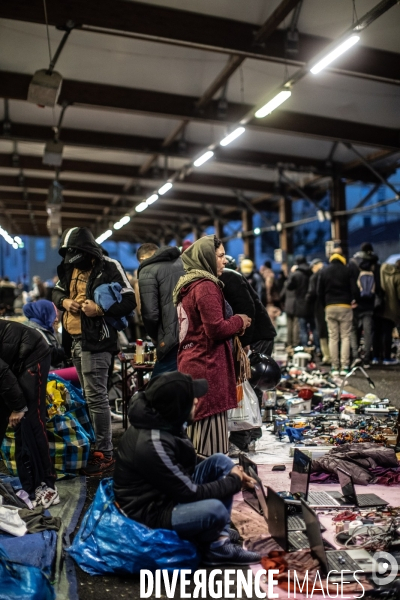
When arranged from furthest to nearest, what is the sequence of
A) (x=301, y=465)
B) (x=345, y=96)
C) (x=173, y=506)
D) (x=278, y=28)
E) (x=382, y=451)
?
(x=345, y=96)
(x=278, y=28)
(x=382, y=451)
(x=301, y=465)
(x=173, y=506)

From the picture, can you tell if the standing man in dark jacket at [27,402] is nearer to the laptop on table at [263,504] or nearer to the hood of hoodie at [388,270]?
the laptop on table at [263,504]

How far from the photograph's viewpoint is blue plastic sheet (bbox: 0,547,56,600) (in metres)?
2.47

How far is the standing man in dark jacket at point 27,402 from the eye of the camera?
3.54 m

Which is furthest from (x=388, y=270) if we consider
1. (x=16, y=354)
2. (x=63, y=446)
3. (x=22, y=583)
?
(x=22, y=583)

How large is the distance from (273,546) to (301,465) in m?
0.58

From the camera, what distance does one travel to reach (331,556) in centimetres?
294

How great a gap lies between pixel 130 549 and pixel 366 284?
7296mm

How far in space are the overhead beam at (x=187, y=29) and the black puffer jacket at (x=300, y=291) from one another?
4048 millimetres

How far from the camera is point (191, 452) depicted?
299 cm

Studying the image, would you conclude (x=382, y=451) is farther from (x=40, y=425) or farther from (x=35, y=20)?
(x=35, y=20)

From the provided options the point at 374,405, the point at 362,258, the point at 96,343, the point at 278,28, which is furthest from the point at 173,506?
the point at 362,258

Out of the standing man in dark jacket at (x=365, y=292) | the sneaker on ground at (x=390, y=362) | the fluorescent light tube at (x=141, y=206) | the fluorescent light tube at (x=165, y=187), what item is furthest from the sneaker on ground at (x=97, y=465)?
the fluorescent light tube at (x=141, y=206)

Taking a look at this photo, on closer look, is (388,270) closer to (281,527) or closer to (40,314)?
(40,314)

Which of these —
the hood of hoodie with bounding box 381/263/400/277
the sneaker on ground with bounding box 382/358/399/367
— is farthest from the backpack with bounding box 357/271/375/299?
the sneaker on ground with bounding box 382/358/399/367
